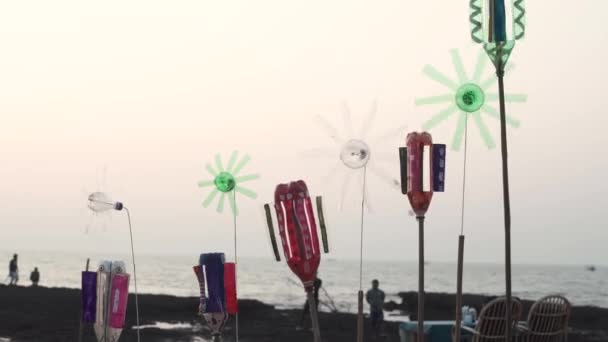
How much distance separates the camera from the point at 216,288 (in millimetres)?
9984

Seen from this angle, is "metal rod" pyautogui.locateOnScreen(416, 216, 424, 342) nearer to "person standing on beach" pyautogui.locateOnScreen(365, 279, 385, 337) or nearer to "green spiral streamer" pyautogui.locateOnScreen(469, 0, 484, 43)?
"green spiral streamer" pyautogui.locateOnScreen(469, 0, 484, 43)

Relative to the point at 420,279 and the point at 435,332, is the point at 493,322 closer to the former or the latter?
the point at 435,332

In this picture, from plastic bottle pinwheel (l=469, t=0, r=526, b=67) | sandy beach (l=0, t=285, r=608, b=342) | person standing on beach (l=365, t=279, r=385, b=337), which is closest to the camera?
plastic bottle pinwheel (l=469, t=0, r=526, b=67)

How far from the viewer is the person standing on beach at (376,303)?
62.0ft

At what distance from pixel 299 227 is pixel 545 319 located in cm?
368

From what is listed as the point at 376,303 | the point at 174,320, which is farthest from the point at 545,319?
the point at 174,320

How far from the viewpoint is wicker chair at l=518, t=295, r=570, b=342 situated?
32.1ft

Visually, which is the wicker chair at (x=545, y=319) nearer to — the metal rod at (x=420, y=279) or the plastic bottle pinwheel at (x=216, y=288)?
the metal rod at (x=420, y=279)

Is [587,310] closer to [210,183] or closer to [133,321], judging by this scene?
[133,321]

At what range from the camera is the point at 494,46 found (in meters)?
7.22

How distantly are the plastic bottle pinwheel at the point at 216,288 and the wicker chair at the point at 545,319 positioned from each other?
3205mm

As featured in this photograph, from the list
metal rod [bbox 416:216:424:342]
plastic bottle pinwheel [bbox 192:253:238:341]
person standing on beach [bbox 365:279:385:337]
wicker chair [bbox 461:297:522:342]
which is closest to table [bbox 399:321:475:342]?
wicker chair [bbox 461:297:522:342]

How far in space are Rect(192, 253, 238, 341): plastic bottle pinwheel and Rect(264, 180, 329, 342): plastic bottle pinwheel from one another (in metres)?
2.43

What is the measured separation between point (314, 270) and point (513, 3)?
8.93 ft
